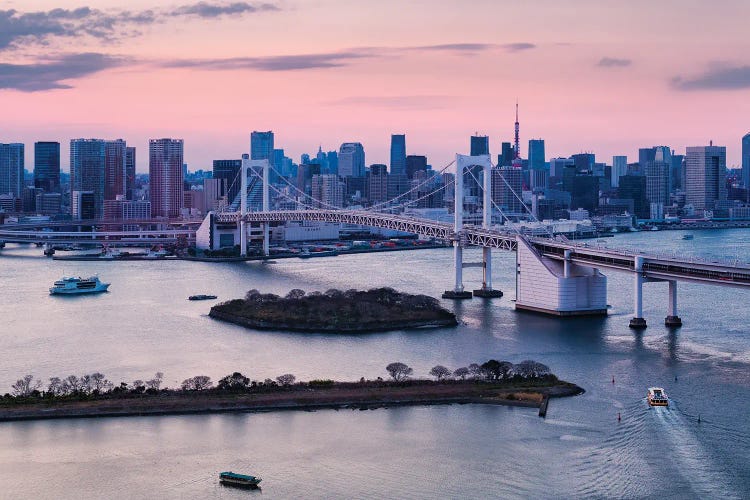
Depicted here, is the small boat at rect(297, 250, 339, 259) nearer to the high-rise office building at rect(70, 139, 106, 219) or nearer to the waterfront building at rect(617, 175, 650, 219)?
the high-rise office building at rect(70, 139, 106, 219)

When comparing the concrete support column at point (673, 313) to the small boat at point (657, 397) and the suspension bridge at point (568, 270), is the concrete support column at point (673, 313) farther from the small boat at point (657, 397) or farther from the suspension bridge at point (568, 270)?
the small boat at point (657, 397)

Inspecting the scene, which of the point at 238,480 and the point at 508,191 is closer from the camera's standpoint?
the point at 238,480

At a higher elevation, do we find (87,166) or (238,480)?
(87,166)

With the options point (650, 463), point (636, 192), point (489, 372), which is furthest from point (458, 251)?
point (636, 192)

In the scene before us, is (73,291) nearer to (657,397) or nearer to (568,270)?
(568,270)

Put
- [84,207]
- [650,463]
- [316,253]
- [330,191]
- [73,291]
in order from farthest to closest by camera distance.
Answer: [330,191] < [84,207] < [316,253] < [73,291] < [650,463]

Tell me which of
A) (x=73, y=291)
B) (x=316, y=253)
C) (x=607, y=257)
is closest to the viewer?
(x=607, y=257)

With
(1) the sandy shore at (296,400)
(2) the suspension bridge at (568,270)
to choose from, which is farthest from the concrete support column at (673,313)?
(1) the sandy shore at (296,400)
